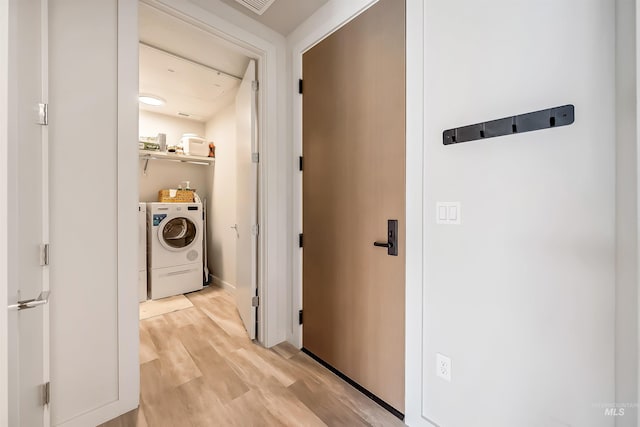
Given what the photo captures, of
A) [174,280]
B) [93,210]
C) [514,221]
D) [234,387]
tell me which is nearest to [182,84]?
[93,210]

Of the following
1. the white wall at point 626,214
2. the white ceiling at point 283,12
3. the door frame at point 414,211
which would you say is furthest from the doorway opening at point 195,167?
the white wall at point 626,214

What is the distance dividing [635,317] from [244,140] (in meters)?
2.47

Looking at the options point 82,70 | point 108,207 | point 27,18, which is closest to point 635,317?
point 108,207

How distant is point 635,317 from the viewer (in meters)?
0.79

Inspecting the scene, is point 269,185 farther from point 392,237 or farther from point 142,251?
point 142,251

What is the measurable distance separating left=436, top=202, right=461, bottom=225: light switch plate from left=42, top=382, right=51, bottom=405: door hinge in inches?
77.3

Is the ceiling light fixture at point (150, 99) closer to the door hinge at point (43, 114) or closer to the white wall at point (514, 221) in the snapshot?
the door hinge at point (43, 114)

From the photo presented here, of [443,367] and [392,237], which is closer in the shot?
[443,367]

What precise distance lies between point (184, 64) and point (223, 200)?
1749 millimetres

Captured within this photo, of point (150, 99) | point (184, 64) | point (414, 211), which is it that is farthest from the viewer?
point (150, 99)

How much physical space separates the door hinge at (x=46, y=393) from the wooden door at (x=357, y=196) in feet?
4.69

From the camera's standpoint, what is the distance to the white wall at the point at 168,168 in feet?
12.2

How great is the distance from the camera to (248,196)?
7.47 feet

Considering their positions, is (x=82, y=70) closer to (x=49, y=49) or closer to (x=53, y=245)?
(x=49, y=49)
